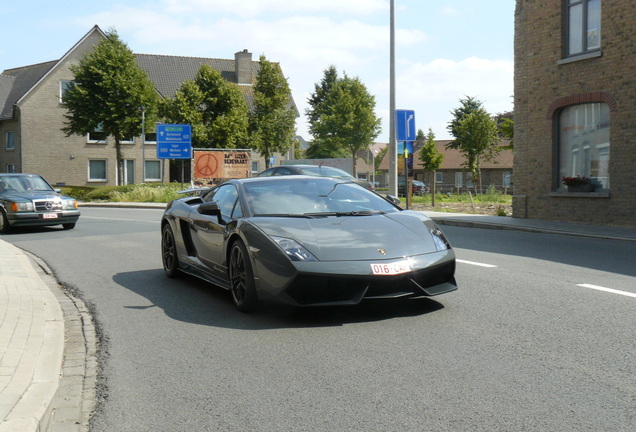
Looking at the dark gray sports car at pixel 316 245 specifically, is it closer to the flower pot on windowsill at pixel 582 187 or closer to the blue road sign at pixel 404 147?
the flower pot on windowsill at pixel 582 187

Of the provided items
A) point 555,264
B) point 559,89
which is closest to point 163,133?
point 559,89

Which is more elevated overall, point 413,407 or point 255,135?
point 255,135

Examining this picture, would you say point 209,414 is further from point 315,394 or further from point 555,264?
point 555,264

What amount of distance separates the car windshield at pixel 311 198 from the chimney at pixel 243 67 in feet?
203

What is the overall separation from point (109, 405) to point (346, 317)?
8.54 feet

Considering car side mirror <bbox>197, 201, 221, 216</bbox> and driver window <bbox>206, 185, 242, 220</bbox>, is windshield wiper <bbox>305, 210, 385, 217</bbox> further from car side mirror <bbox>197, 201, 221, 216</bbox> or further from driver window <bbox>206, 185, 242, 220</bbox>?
car side mirror <bbox>197, 201, 221, 216</bbox>

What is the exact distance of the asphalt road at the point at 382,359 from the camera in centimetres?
380

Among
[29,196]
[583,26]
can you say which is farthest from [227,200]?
[583,26]

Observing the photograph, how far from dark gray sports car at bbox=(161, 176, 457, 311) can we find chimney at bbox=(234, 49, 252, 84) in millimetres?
61982

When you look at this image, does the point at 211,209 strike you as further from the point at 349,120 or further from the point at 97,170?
→ the point at 349,120

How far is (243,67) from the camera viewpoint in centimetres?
A: 6838

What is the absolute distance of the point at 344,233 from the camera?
20.5ft

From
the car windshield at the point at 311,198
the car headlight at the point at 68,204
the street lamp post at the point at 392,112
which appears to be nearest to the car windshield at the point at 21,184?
the car headlight at the point at 68,204

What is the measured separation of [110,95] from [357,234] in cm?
3840
